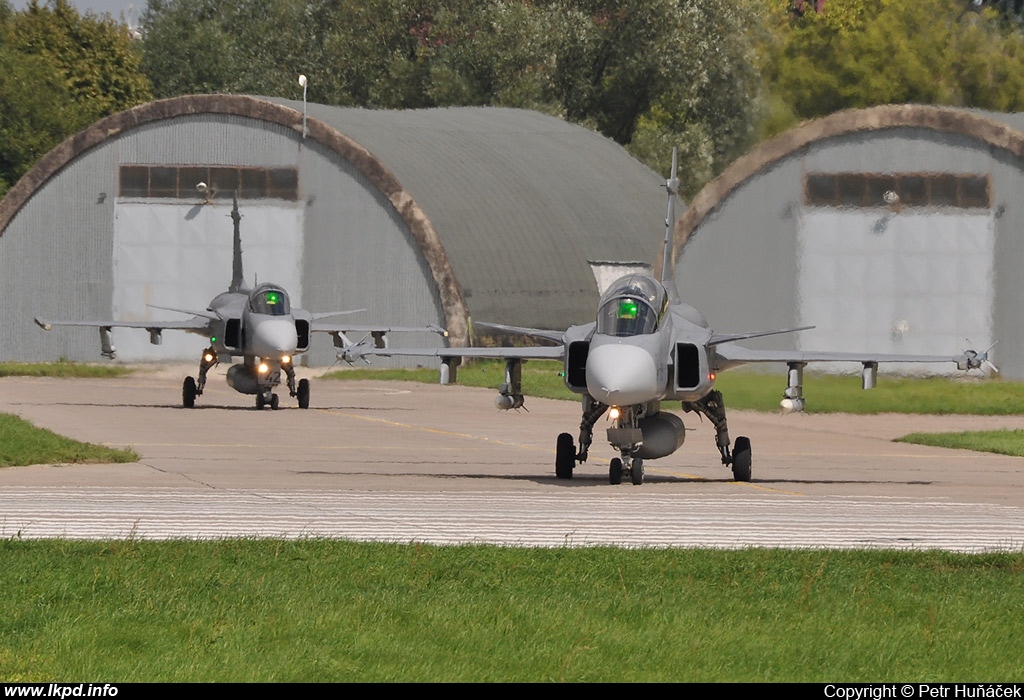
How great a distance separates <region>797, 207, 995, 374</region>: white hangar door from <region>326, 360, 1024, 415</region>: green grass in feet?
8.03

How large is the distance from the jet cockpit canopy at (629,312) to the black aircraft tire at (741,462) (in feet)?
9.01

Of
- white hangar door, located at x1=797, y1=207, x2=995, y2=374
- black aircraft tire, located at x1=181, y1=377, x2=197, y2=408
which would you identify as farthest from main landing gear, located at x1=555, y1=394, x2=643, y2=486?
white hangar door, located at x1=797, y1=207, x2=995, y2=374

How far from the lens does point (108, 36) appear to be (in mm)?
Answer: 92562

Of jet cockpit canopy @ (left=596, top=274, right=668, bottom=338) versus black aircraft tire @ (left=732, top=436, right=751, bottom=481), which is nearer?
jet cockpit canopy @ (left=596, top=274, right=668, bottom=338)

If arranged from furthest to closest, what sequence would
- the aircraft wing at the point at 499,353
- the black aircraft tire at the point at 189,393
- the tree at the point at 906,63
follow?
1. the tree at the point at 906,63
2. the black aircraft tire at the point at 189,393
3. the aircraft wing at the point at 499,353

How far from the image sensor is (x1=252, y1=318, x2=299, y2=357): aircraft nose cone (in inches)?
1622

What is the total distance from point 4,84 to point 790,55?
33983mm

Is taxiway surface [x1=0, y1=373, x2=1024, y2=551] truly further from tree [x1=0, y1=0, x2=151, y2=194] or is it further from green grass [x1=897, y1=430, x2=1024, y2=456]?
tree [x1=0, y1=0, x2=151, y2=194]

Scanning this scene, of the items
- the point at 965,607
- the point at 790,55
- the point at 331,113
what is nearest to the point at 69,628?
the point at 965,607

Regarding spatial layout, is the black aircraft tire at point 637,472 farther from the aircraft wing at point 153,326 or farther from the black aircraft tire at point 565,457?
the aircraft wing at point 153,326

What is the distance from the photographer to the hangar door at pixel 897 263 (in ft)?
162

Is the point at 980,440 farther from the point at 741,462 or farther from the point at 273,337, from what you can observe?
the point at 273,337

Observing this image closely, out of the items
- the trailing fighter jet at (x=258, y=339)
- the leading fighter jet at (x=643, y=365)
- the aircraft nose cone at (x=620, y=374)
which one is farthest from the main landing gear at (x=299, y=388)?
the aircraft nose cone at (x=620, y=374)

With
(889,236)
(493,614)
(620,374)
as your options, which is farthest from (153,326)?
(493,614)
